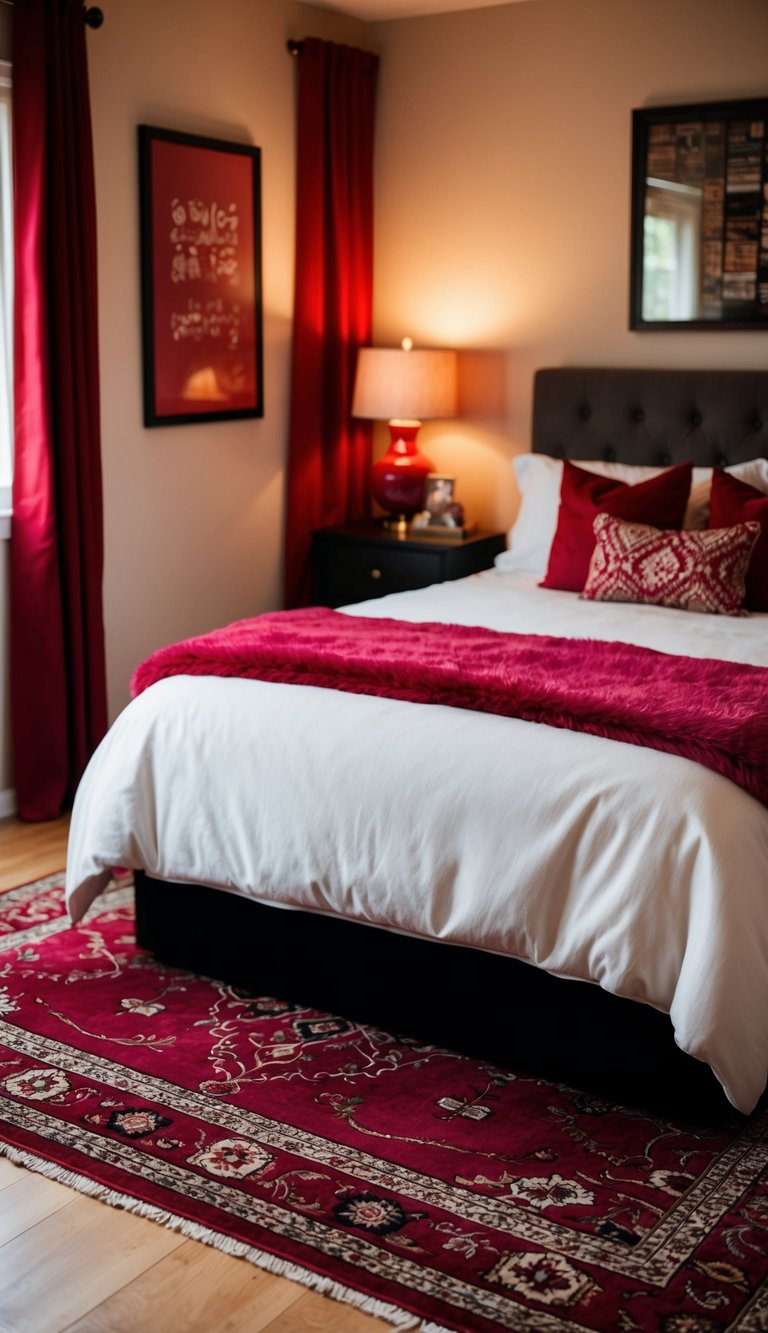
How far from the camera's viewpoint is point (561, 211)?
496cm

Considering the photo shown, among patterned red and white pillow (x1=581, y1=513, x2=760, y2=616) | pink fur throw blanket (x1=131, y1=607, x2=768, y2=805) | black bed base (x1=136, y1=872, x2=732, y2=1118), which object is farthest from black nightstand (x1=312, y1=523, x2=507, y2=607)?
black bed base (x1=136, y1=872, x2=732, y2=1118)

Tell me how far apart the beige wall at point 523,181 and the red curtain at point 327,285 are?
11 centimetres

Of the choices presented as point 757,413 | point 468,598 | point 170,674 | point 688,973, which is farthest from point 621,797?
point 757,413

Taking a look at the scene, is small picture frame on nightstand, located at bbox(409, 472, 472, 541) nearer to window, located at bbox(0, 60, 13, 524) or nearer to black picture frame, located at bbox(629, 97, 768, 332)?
black picture frame, located at bbox(629, 97, 768, 332)

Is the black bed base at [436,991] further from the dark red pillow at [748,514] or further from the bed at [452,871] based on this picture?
the dark red pillow at [748,514]

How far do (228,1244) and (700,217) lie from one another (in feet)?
12.0

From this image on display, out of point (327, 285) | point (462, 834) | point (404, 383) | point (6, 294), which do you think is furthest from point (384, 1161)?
point (327, 285)

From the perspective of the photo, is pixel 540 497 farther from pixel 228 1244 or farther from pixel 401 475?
pixel 228 1244

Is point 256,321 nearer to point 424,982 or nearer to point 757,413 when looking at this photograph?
point 757,413

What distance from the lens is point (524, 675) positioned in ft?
9.65

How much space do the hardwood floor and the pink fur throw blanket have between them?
1135 millimetres

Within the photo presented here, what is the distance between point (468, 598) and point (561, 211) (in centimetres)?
169

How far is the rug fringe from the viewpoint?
204 centimetres

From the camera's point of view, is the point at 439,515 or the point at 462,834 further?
the point at 439,515
